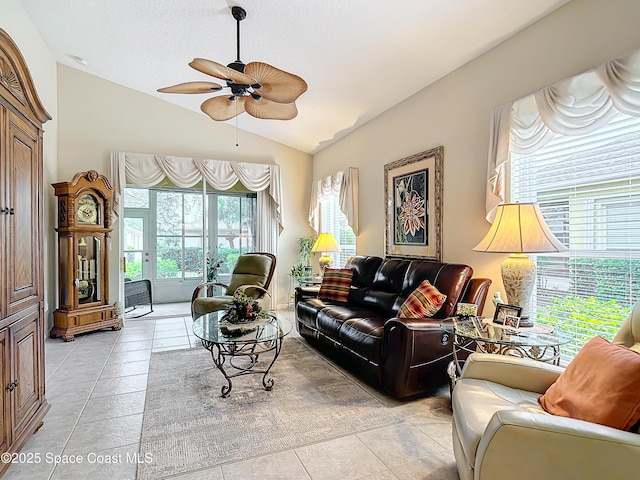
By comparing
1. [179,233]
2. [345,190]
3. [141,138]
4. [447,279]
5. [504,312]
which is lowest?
[504,312]

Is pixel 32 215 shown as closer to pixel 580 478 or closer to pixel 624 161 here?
pixel 580 478

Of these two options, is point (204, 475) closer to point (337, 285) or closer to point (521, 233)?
point (521, 233)

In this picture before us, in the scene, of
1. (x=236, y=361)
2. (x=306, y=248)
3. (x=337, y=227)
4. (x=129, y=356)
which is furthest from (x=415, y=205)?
(x=129, y=356)

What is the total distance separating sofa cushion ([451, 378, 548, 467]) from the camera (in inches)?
55.4

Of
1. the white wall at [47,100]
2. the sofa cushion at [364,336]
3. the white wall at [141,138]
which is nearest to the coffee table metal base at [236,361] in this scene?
the sofa cushion at [364,336]

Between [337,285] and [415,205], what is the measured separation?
51.3 inches

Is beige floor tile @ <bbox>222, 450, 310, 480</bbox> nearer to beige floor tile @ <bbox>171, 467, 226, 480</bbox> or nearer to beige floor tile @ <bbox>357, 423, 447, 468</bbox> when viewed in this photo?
beige floor tile @ <bbox>171, 467, 226, 480</bbox>

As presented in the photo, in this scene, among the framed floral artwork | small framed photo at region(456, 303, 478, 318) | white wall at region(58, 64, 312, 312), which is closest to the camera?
small framed photo at region(456, 303, 478, 318)

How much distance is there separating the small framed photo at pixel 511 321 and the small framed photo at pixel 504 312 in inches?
0.7

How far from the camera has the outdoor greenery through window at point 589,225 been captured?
2.10 metres

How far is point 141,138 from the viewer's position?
5.31m

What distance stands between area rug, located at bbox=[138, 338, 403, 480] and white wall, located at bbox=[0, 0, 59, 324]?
244 cm

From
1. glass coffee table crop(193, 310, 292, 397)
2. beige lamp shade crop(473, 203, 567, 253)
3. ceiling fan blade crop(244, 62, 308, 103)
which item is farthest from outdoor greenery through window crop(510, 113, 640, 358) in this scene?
glass coffee table crop(193, 310, 292, 397)

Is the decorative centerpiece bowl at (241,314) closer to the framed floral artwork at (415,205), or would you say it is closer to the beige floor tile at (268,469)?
the beige floor tile at (268,469)
